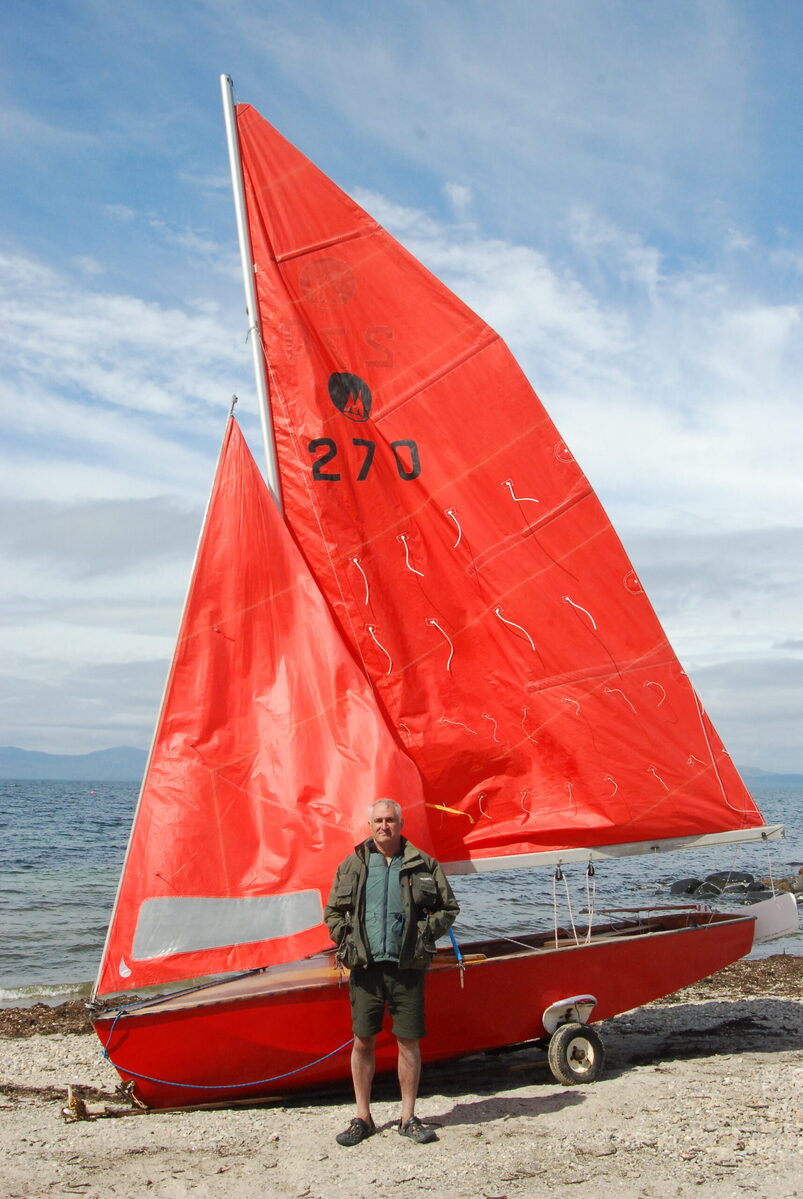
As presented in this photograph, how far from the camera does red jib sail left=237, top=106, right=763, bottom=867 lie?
680cm

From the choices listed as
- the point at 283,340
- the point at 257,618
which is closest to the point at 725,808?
the point at 257,618

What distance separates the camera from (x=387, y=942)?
17.1ft

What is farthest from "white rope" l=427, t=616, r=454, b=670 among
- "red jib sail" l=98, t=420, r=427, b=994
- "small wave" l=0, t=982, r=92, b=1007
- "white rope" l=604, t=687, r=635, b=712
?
"small wave" l=0, t=982, r=92, b=1007

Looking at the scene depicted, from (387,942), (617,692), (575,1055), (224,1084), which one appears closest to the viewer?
(387,942)

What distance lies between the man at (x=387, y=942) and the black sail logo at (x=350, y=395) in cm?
298

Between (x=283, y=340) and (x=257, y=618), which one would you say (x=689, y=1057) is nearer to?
(x=257, y=618)

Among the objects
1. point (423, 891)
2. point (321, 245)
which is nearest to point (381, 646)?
point (423, 891)

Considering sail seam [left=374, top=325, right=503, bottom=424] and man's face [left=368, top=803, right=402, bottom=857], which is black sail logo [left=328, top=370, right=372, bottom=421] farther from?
man's face [left=368, top=803, right=402, bottom=857]

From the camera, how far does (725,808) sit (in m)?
7.22

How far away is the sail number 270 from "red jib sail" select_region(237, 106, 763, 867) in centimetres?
1

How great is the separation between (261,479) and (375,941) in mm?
3113

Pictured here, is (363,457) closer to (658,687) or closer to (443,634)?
(443,634)

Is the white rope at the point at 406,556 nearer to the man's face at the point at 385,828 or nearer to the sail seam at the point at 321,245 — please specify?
the man's face at the point at 385,828

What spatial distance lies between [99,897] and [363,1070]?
1529 centimetres
